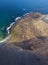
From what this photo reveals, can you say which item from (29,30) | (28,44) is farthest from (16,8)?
(28,44)

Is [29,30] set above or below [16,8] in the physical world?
below

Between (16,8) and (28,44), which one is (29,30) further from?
(16,8)

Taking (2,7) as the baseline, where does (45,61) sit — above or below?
below

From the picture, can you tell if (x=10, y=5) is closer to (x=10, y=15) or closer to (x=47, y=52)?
(x=10, y=15)

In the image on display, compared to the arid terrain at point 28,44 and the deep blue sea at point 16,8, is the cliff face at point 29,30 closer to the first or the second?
the arid terrain at point 28,44

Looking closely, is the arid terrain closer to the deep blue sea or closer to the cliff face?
the cliff face

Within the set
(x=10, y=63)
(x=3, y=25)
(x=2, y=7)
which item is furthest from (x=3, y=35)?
(x=10, y=63)
